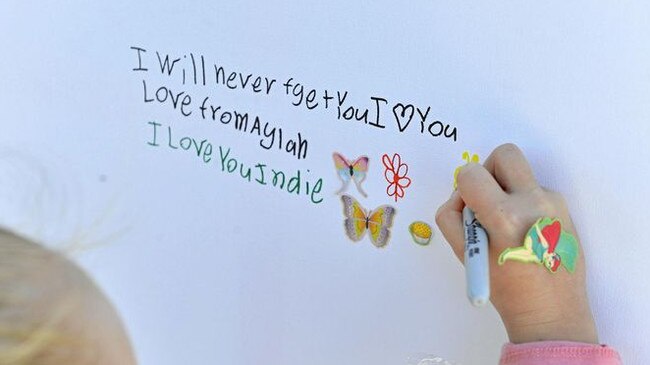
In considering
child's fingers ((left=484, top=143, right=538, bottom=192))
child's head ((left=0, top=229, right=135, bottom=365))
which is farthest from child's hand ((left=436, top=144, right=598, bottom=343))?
child's head ((left=0, top=229, right=135, bottom=365))

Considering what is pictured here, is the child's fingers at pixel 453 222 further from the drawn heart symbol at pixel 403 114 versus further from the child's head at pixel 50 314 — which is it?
the child's head at pixel 50 314

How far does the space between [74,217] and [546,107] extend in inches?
18.1

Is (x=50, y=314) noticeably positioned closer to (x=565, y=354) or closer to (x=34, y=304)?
(x=34, y=304)

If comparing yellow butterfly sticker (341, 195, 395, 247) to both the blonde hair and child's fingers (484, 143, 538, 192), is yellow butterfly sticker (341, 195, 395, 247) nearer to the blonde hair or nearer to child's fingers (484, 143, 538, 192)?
child's fingers (484, 143, 538, 192)

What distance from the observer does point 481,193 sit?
0.62m

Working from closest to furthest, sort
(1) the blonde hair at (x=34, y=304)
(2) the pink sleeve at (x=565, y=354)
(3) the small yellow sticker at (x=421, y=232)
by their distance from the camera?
1. (1) the blonde hair at (x=34, y=304)
2. (2) the pink sleeve at (x=565, y=354)
3. (3) the small yellow sticker at (x=421, y=232)

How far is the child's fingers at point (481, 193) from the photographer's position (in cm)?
62

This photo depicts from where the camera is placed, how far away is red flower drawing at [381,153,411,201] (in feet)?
2.26

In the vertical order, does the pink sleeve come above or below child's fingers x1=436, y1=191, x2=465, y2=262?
below

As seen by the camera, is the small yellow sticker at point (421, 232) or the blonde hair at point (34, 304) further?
the small yellow sticker at point (421, 232)

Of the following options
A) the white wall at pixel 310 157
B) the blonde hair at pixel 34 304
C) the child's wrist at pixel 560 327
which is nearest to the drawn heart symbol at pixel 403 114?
the white wall at pixel 310 157

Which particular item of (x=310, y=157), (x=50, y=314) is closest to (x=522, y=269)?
(x=310, y=157)

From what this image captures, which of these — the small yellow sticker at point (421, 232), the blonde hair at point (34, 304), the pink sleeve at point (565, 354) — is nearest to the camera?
the blonde hair at point (34, 304)

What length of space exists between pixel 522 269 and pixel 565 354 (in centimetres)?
7
